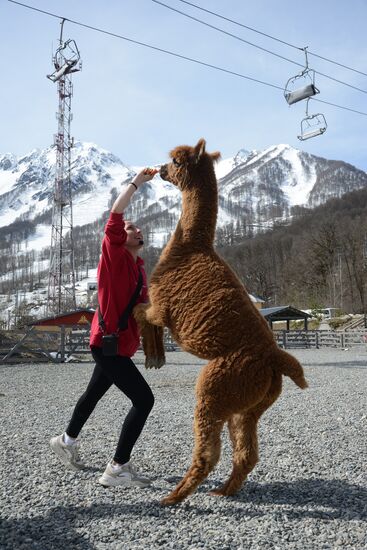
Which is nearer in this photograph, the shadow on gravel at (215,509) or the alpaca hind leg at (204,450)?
the shadow on gravel at (215,509)

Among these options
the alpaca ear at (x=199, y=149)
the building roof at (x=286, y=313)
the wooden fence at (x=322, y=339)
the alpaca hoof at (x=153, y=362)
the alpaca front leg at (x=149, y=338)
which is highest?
the alpaca ear at (x=199, y=149)

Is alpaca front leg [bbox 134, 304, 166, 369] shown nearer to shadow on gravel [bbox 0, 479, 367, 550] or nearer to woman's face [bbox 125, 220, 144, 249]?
woman's face [bbox 125, 220, 144, 249]

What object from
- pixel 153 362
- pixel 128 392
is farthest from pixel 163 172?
pixel 128 392

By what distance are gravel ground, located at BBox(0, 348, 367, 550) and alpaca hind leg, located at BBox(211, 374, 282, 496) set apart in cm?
12

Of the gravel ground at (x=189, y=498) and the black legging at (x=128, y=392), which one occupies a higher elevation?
the black legging at (x=128, y=392)

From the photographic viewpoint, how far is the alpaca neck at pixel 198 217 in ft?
10.7

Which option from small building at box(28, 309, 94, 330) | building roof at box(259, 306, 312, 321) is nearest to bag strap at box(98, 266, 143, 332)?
small building at box(28, 309, 94, 330)

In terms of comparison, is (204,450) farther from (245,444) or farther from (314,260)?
(314,260)

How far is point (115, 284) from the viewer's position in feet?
11.0

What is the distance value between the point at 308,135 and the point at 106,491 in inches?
273

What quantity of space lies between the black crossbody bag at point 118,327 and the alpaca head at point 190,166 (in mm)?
762

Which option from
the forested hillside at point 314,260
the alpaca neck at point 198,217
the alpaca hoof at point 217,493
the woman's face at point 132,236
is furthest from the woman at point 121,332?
the forested hillside at point 314,260

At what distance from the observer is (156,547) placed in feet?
8.35

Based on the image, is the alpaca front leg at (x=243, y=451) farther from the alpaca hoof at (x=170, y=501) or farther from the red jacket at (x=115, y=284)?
the red jacket at (x=115, y=284)
